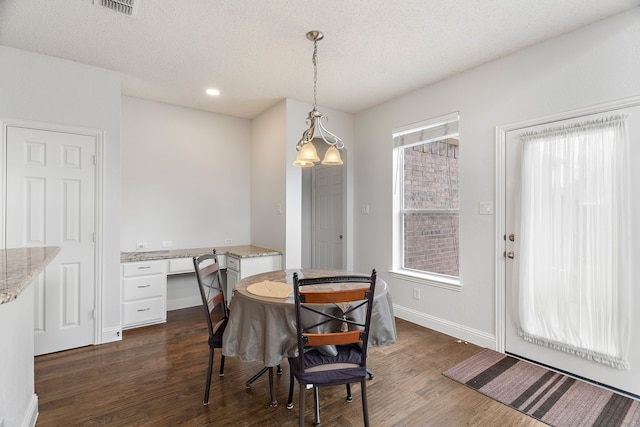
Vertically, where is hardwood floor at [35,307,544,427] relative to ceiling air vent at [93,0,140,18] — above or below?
below

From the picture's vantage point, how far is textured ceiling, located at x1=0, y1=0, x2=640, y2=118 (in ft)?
7.39

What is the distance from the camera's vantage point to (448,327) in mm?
3375

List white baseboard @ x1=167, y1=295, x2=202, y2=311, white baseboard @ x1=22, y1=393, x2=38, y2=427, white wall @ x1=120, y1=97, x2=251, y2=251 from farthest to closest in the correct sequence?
white baseboard @ x1=167, y1=295, x2=202, y2=311 < white wall @ x1=120, y1=97, x2=251, y2=251 < white baseboard @ x1=22, y1=393, x2=38, y2=427

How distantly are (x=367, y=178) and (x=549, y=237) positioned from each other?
2.24 metres

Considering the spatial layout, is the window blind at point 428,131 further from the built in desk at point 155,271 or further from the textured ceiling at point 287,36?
the built in desk at point 155,271

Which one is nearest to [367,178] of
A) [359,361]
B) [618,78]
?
[618,78]

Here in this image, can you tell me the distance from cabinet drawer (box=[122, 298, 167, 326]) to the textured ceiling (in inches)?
97.3

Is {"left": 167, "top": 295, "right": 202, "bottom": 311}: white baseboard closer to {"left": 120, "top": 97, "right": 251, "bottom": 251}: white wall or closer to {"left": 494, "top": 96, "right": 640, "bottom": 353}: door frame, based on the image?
{"left": 120, "top": 97, "right": 251, "bottom": 251}: white wall

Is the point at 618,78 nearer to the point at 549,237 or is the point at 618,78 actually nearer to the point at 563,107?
the point at 563,107

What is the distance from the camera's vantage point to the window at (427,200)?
3457 millimetres

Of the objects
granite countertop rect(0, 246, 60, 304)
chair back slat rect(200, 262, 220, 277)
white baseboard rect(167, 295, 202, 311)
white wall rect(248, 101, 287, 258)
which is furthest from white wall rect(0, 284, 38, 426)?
white wall rect(248, 101, 287, 258)

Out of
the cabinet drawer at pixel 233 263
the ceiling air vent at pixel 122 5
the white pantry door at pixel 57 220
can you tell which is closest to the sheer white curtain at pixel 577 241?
the cabinet drawer at pixel 233 263

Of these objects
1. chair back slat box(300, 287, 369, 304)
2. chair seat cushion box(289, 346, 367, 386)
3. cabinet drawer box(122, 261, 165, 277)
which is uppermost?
chair back slat box(300, 287, 369, 304)

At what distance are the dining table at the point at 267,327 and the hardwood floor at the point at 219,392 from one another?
0.49 meters
